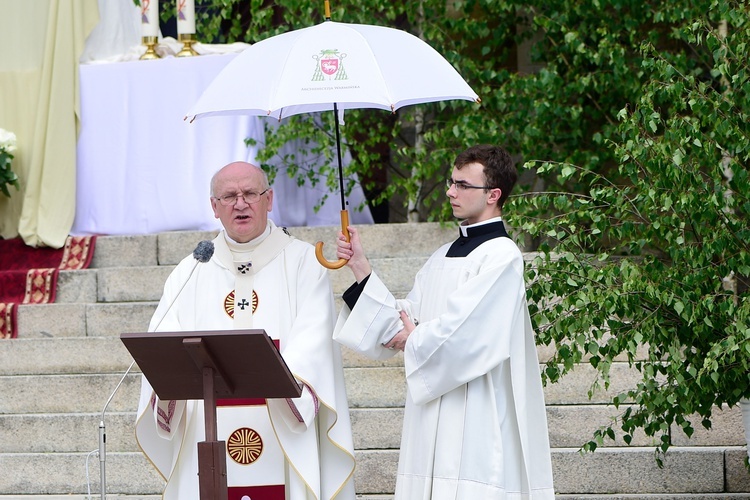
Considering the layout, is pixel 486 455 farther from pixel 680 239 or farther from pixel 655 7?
pixel 655 7

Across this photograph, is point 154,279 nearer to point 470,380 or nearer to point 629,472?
point 629,472

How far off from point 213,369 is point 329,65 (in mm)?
1131

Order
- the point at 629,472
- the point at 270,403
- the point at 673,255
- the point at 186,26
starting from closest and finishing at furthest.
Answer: the point at 270,403, the point at 673,255, the point at 629,472, the point at 186,26

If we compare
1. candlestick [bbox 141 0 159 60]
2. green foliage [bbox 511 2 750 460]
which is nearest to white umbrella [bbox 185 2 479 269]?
green foliage [bbox 511 2 750 460]

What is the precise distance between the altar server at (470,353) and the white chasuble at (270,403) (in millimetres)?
254

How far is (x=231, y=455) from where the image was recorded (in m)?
4.67

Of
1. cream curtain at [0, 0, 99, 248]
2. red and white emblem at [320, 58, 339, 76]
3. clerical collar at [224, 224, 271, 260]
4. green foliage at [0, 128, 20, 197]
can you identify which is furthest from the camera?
cream curtain at [0, 0, 99, 248]

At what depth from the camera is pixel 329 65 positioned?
4.32m

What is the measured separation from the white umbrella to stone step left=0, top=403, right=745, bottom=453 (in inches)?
77.8

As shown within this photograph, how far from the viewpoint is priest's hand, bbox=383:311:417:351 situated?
435 centimetres

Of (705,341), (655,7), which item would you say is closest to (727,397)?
(705,341)

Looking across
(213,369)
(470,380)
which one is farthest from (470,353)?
(213,369)

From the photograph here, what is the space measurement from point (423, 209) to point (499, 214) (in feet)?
18.6

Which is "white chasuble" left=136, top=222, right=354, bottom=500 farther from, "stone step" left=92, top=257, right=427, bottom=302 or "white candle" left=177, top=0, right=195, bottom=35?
"white candle" left=177, top=0, right=195, bottom=35
